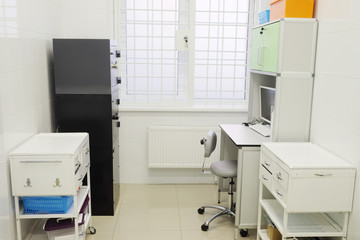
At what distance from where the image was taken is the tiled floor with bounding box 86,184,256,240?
3.34 m

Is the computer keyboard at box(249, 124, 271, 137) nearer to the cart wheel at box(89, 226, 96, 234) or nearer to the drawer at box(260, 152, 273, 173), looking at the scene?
the drawer at box(260, 152, 273, 173)

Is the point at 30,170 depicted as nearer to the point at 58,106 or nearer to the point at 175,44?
the point at 58,106

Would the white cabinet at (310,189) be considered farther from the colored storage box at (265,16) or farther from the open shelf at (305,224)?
the colored storage box at (265,16)

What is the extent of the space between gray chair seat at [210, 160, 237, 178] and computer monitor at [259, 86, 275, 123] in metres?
0.59

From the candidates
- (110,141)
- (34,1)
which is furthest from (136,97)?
(34,1)

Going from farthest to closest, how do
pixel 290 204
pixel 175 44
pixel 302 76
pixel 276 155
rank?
pixel 175 44 → pixel 302 76 → pixel 276 155 → pixel 290 204

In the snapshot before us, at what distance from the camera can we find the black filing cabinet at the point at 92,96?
336 cm

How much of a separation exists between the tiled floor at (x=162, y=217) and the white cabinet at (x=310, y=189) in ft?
2.78

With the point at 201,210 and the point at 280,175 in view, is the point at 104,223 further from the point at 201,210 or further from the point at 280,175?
the point at 280,175

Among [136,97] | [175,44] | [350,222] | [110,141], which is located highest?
[175,44]

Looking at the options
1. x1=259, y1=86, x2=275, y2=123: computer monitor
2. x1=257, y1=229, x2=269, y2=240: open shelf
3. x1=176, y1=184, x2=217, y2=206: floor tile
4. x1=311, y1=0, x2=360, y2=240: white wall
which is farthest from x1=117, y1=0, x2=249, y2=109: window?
x1=257, y1=229, x2=269, y2=240: open shelf

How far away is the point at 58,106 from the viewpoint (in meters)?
3.44

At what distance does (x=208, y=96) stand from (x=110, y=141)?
159 cm

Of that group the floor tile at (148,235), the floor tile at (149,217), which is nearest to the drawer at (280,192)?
the floor tile at (148,235)
